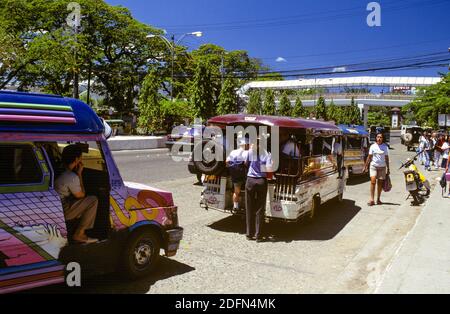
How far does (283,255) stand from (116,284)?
281cm

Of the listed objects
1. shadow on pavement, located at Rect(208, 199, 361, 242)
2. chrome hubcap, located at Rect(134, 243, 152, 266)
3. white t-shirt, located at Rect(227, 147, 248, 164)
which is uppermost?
white t-shirt, located at Rect(227, 147, 248, 164)

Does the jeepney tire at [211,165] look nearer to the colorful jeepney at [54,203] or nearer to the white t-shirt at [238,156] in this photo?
the white t-shirt at [238,156]

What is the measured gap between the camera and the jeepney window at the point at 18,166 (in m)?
4.04

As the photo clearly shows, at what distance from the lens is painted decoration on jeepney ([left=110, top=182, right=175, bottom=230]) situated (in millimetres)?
5008

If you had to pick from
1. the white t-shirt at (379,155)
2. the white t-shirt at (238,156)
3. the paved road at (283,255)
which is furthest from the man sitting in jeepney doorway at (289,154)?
the white t-shirt at (379,155)

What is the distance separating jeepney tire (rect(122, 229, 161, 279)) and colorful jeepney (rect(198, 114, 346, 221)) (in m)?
2.84

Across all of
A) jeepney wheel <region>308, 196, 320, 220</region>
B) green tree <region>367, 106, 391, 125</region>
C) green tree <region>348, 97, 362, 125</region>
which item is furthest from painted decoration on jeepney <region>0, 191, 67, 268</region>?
green tree <region>367, 106, 391, 125</region>

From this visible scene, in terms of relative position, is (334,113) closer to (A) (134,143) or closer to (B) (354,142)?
(A) (134,143)

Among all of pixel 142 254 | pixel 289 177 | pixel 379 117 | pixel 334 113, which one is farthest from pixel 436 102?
pixel 379 117

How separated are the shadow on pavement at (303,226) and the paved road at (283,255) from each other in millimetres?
19

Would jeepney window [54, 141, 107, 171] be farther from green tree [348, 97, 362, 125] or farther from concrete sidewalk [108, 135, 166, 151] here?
green tree [348, 97, 362, 125]

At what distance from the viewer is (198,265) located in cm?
619
